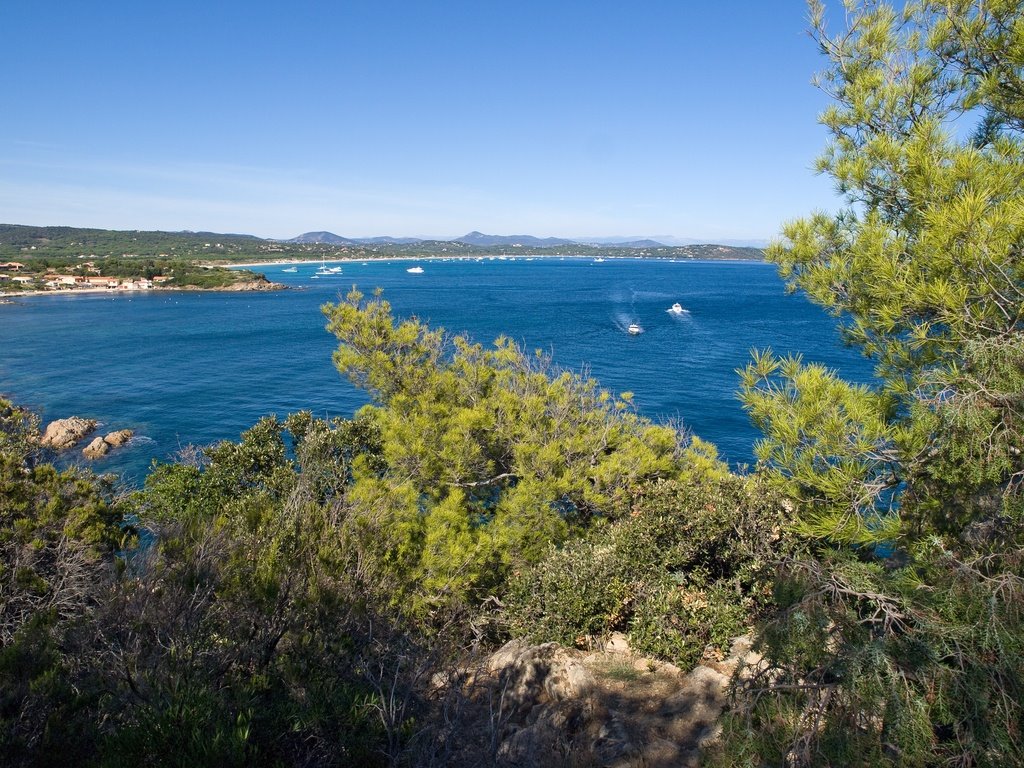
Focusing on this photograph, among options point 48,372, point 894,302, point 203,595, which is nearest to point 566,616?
point 203,595

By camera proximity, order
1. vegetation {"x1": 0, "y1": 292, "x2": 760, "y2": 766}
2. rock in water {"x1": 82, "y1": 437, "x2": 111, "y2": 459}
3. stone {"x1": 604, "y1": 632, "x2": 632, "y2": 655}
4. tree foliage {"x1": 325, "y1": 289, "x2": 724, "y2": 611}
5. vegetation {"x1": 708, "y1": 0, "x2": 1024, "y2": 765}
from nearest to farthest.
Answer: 1. vegetation {"x1": 708, "y1": 0, "x2": 1024, "y2": 765}
2. vegetation {"x1": 0, "y1": 292, "x2": 760, "y2": 766}
3. stone {"x1": 604, "y1": 632, "x2": 632, "y2": 655}
4. tree foliage {"x1": 325, "y1": 289, "x2": 724, "y2": 611}
5. rock in water {"x1": 82, "y1": 437, "x2": 111, "y2": 459}

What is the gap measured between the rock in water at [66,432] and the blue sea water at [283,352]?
1.57 metres

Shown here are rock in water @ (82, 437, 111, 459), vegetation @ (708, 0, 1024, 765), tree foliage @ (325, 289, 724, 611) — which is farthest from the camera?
rock in water @ (82, 437, 111, 459)

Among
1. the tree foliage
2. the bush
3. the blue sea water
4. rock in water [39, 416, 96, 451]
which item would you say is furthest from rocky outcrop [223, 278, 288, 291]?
the bush

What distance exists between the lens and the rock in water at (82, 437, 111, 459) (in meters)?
27.3

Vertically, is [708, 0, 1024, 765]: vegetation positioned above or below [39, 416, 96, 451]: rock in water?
above

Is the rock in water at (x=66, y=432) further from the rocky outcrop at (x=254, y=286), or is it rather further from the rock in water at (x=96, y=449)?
the rocky outcrop at (x=254, y=286)

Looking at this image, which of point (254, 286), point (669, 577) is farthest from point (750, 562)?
point (254, 286)

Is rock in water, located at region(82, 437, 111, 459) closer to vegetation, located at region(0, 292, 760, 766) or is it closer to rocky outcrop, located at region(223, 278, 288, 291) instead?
vegetation, located at region(0, 292, 760, 766)

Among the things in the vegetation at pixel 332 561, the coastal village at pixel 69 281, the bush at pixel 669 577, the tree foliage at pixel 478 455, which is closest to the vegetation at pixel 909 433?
the bush at pixel 669 577

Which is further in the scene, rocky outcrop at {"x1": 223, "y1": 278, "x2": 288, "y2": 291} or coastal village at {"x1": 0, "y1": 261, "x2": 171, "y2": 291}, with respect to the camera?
rocky outcrop at {"x1": 223, "y1": 278, "x2": 288, "y2": 291}

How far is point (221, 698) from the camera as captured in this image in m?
4.59

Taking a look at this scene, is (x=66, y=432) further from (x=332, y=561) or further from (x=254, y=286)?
(x=254, y=286)

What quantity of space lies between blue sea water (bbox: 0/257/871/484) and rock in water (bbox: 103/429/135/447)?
0.57 metres
